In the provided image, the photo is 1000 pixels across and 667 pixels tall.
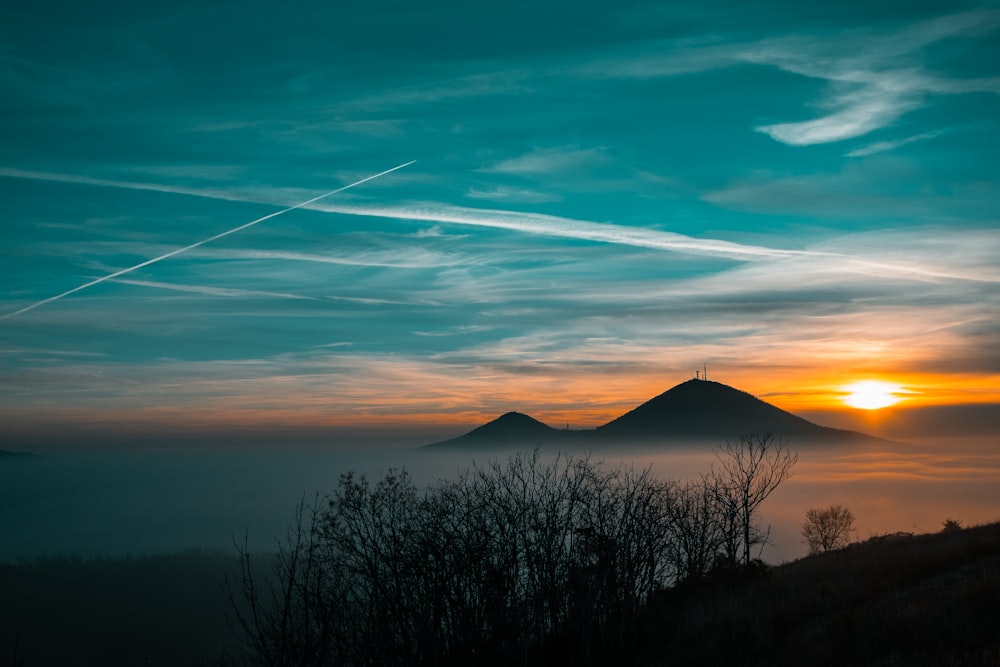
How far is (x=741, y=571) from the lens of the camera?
110 feet

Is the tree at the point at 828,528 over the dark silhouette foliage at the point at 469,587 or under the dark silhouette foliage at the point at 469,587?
under

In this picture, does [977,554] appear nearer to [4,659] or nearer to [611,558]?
[611,558]

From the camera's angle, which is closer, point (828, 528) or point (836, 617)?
Result: point (836, 617)

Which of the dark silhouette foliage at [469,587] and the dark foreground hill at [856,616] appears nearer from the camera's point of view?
the dark foreground hill at [856,616]

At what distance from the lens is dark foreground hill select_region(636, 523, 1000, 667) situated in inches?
644

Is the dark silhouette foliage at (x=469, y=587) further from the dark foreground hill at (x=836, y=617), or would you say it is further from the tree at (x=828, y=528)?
the tree at (x=828, y=528)

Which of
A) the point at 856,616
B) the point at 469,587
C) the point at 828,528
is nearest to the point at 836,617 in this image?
the point at 856,616

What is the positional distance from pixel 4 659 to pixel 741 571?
175 m

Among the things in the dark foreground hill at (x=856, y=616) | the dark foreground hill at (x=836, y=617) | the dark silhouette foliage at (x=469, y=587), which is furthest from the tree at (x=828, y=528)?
the dark foreground hill at (x=856, y=616)

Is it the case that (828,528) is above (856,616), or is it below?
below

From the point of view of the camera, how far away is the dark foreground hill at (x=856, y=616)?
16359 millimetres

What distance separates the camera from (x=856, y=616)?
19.4m

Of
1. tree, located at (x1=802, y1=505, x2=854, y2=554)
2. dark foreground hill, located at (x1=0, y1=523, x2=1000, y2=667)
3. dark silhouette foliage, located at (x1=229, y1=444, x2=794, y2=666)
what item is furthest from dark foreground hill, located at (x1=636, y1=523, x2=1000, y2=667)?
tree, located at (x1=802, y1=505, x2=854, y2=554)

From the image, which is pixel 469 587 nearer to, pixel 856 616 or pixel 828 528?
pixel 856 616
